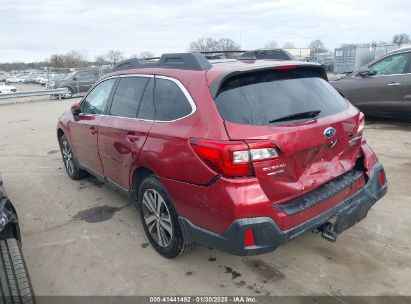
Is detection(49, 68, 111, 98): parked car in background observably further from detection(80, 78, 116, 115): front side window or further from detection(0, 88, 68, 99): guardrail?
detection(80, 78, 116, 115): front side window

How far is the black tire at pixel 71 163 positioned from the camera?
5.20 m

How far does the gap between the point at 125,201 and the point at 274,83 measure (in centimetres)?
258

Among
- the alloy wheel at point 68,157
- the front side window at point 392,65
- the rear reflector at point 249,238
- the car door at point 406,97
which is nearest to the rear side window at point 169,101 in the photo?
the rear reflector at point 249,238

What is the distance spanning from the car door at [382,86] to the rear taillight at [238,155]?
235 inches

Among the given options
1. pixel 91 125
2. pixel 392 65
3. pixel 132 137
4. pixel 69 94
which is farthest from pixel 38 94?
pixel 132 137

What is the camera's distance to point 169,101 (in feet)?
9.60

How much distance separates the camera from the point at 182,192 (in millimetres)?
2643

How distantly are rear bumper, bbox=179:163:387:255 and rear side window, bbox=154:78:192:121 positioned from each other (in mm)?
813

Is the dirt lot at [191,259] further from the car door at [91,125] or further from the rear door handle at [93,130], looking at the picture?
the rear door handle at [93,130]

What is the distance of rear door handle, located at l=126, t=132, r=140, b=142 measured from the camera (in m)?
3.13

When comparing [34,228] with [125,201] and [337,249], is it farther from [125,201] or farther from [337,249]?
[337,249]

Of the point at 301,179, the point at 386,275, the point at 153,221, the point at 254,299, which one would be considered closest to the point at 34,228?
the point at 153,221

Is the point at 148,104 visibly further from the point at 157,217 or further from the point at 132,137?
the point at 157,217

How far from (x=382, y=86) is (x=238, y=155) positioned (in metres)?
6.27
